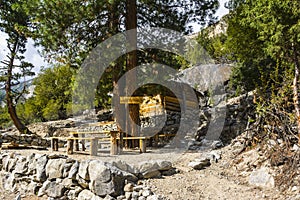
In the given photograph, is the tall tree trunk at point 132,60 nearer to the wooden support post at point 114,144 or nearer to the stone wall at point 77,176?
the wooden support post at point 114,144

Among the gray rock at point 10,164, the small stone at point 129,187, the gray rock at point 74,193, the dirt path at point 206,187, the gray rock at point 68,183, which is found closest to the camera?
the dirt path at point 206,187

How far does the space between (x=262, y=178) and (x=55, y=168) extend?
4.27 meters

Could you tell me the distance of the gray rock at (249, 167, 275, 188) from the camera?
4.84m

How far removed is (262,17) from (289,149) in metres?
3.02

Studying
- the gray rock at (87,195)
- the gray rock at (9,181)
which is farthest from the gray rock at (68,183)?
the gray rock at (9,181)

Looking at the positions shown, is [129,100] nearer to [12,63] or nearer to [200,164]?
[200,164]

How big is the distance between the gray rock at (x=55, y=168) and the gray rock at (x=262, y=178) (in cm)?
388

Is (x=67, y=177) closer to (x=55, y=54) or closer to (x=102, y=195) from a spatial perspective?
(x=102, y=195)


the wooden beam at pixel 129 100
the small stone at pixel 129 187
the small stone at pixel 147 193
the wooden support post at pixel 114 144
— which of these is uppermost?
the wooden beam at pixel 129 100

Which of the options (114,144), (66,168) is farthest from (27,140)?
(66,168)

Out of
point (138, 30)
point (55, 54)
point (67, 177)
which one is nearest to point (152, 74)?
point (138, 30)

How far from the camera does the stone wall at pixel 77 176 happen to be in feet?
16.5

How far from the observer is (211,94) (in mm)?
15906

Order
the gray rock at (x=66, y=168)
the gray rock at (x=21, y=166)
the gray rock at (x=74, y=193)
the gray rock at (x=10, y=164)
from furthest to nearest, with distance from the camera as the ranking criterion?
the gray rock at (x=10, y=164) < the gray rock at (x=21, y=166) < the gray rock at (x=66, y=168) < the gray rock at (x=74, y=193)
